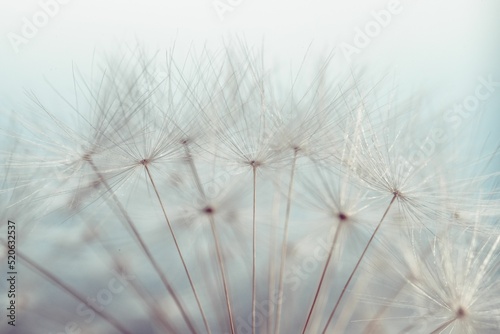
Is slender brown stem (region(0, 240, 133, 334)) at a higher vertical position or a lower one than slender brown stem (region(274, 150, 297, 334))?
lower

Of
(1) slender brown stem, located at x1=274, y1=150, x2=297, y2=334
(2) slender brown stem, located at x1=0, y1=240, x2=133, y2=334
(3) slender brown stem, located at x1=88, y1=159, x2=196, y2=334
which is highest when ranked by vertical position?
(1) slender brown stem, located at x1=274, y1=150, x2=297, y2=334

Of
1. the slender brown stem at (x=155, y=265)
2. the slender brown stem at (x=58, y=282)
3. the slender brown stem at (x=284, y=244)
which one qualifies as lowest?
the slender brown stem at (x=58, y=282)

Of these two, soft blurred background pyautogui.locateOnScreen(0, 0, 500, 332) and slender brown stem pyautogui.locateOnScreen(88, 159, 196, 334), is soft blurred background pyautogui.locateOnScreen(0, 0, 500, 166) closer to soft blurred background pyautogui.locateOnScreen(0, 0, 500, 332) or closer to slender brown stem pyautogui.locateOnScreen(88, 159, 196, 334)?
soft blurred background pyautogui.locateOnScreen(0, 0, 500, 332)

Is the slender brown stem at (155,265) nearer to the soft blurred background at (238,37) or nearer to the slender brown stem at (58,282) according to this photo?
the slender brown stem at (58,282)

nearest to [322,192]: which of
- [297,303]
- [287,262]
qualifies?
[287,262]

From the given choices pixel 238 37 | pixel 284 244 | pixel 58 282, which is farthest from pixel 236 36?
pixel 58 282

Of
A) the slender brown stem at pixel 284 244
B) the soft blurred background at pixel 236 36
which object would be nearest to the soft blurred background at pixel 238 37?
the soft blurred background at pixel 236 36

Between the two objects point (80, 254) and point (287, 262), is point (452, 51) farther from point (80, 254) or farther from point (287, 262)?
point (80, 254)

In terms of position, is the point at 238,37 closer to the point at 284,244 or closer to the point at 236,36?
the point at 236,36

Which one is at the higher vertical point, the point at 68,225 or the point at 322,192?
the point at 322,192

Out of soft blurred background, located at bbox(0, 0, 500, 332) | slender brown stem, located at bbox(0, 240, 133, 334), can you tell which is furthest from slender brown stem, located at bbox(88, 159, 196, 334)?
soft blurred background, located at bbox(0, 0, 500, 332)

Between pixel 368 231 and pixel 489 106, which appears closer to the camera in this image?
pixel 368 231
